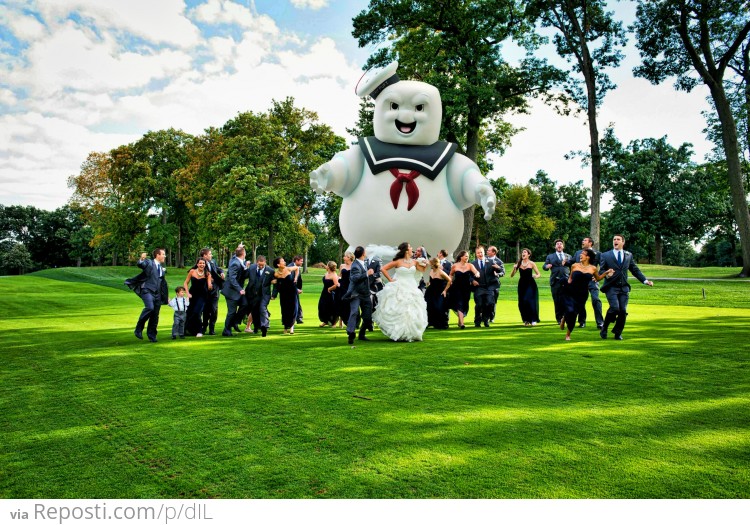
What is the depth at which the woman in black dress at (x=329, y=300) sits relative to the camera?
11711 mm

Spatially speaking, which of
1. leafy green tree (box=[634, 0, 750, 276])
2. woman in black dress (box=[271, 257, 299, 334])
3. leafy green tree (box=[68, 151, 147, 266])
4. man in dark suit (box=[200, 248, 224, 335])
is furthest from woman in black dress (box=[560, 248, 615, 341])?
leafy green tree (box=[68, 151, 147, 266])

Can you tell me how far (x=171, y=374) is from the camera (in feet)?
21.8

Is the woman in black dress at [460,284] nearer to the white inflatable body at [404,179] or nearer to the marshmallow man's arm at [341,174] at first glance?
the white inflatable body at [404,179]

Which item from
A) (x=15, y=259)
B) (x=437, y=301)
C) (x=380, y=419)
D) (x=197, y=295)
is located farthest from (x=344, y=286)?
(x=15, y=259)

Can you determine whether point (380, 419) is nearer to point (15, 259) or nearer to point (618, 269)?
point (618, 269)

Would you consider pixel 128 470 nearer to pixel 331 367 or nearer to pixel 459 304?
pixel 331 367

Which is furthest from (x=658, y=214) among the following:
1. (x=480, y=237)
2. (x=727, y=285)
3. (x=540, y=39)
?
(x=540, y=39)

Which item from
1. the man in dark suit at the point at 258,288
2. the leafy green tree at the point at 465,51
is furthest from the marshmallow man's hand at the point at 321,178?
the leafy green tree at the point at 465,51

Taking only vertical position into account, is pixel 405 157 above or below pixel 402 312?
above

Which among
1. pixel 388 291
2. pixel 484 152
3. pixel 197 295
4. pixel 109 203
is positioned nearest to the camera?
pixel 388 291

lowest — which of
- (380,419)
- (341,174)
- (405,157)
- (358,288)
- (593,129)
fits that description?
(380,419)

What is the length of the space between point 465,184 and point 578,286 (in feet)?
12.1

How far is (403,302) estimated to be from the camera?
9.22 metres

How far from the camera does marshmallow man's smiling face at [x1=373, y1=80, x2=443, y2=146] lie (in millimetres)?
11922
